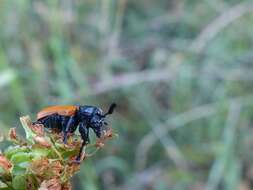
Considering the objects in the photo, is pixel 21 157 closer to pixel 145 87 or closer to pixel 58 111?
pixel 58 111

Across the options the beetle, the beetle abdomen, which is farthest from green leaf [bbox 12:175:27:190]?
the beetle abdomen

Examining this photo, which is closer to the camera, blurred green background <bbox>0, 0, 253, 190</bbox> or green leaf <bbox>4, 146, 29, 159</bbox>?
green leaf <bbox>4, 146, 29, 159</bbox>

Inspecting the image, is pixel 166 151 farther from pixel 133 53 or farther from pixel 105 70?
pixel 133 53

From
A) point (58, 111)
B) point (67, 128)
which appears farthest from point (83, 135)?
point (58, 111)

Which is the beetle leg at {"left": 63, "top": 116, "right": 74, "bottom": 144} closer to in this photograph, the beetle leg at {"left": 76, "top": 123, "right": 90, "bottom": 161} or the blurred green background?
the beetle leg at {"left": 76, "top": 123, "right": 90, "bottom": 161}

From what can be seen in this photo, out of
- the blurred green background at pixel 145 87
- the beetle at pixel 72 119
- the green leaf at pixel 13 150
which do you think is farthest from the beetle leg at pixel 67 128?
the blurred green background at pixel 145 87

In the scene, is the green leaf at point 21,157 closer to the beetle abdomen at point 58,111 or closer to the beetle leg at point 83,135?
the beetle leg at point 83,135

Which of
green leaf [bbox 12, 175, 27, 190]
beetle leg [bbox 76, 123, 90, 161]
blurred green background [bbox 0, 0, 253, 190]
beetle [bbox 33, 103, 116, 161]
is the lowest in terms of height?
green leaf [bbox 12, 175, 27, 190]
